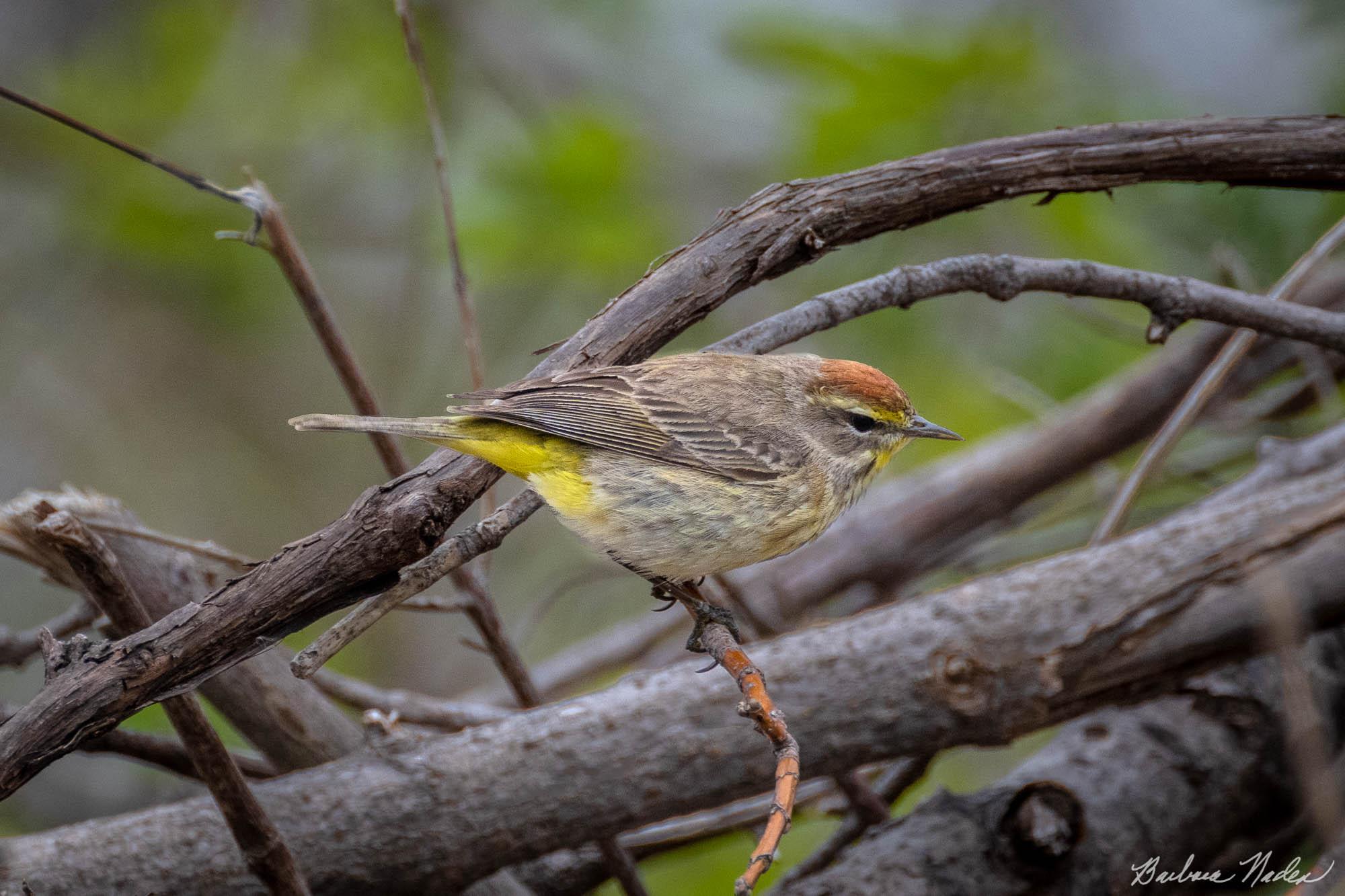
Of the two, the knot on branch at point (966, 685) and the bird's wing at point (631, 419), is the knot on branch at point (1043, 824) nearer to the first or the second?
the knot on branch at point (966, 685)

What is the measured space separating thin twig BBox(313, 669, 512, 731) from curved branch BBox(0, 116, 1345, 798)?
1.44 metres

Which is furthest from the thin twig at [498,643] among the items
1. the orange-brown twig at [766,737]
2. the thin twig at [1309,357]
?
the thin twig at [1309,357]

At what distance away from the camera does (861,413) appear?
10.2ft

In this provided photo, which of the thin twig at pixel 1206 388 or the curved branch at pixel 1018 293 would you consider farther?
the thin twig at pixel 1206 388

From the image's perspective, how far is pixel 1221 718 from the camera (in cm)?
346

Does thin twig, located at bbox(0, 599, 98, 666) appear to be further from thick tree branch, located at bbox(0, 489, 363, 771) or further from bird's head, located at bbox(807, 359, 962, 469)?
bird's head, located at bbox(807, 359, 962, 469)

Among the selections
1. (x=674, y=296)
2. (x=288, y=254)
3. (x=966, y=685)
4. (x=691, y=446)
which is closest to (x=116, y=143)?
(x=288, y=254)

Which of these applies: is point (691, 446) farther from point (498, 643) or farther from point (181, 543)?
point (181, 543)

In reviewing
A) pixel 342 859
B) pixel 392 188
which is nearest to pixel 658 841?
pixel 342 859

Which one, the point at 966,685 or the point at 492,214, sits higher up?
the point at 492,214

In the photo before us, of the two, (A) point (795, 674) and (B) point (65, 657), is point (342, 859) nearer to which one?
(B) point (65, 657)

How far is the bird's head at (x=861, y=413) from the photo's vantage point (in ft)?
9.95

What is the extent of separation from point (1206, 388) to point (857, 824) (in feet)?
5.92
